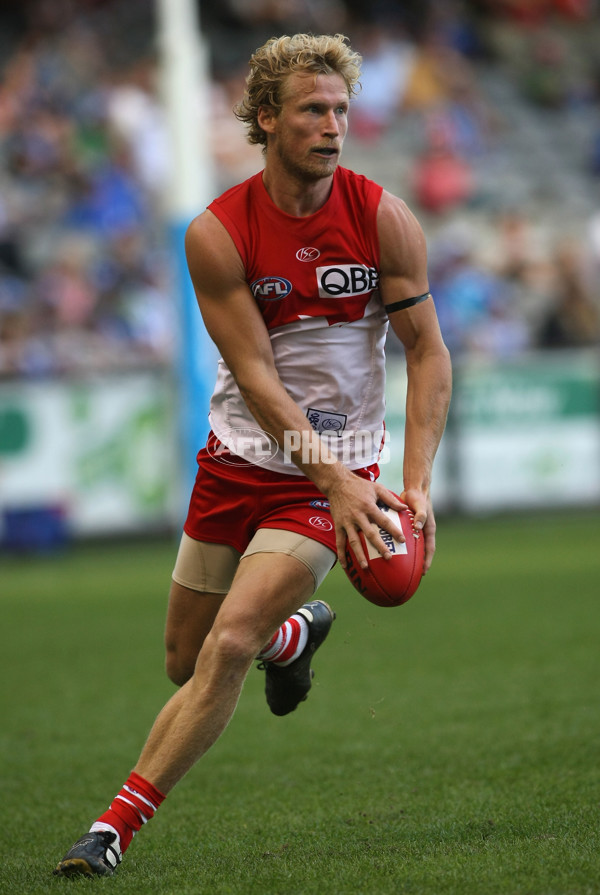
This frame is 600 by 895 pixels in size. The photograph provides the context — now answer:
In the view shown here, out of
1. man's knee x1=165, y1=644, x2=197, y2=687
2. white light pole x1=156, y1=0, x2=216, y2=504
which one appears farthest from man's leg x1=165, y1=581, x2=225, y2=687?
white light pole x1=156, y1=0, x2=216, y2=504

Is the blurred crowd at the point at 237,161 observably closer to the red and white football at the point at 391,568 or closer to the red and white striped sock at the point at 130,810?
the red and white football at the point at 391,568

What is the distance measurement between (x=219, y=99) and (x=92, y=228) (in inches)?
113

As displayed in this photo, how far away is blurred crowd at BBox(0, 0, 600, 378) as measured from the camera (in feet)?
47.2

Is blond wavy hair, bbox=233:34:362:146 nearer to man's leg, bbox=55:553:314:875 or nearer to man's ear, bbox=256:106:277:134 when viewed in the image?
man's ear, bbox=256:106:277:134

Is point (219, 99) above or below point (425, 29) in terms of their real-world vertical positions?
below

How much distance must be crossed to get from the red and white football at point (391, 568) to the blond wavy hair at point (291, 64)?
1.33 m

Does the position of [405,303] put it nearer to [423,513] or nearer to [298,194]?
[298,194]

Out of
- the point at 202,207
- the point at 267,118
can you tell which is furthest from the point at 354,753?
the point at 202,207

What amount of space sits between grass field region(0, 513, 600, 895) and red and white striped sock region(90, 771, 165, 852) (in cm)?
13

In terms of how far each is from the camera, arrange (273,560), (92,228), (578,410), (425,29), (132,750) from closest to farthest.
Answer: (273,560)
(132,750)
(578,410)
(92,228)
(425,29)

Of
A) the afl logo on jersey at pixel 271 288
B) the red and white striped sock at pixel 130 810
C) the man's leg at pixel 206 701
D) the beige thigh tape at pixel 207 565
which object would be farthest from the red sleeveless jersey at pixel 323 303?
the red and white striped sock at pixel 130 810

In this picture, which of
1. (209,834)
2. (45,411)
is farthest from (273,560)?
(45,411)

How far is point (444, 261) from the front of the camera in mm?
15969

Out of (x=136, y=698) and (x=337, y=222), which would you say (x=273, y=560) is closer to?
(x=337, y=222)
